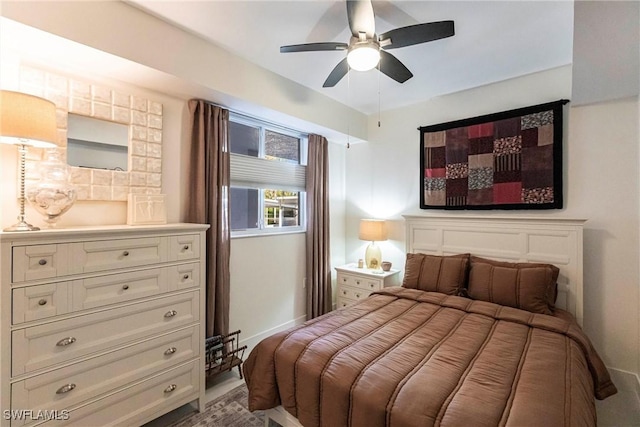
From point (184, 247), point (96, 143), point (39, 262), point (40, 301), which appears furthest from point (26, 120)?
point (184, 247)

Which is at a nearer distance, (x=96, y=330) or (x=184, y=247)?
(x=96, y=330)

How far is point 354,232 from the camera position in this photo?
412 centimetres

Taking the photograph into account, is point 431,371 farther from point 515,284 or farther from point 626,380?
point 626,380

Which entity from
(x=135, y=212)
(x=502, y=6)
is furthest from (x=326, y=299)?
(x=502, y=6)

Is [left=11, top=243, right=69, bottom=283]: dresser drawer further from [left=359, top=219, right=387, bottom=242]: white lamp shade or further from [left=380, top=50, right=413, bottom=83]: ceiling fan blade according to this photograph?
[left=359, top=219, right=387, bottom=242]: white lamp shade

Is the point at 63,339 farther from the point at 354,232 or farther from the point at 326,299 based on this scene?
the point at 354,232

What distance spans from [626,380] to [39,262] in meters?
4.09

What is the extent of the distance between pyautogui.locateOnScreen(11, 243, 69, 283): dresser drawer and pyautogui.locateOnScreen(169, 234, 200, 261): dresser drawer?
546mm

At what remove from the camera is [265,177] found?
3180 millimetres

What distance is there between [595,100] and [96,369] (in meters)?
4.06

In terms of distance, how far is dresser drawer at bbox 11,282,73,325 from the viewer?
137 centimetres

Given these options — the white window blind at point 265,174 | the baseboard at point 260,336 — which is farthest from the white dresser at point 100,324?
the white window blind at point 265,174

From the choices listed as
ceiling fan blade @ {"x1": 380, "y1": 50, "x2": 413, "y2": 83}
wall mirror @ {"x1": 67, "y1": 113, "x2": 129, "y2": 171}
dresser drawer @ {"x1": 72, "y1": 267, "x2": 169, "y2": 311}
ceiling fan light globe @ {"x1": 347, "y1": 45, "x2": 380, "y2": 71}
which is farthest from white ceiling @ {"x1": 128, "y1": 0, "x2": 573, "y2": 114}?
dresser drawer @ {"x1": 72, "y1": 267, "x2": 169, "y2": 311}

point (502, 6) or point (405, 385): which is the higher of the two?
point (502, 6)
